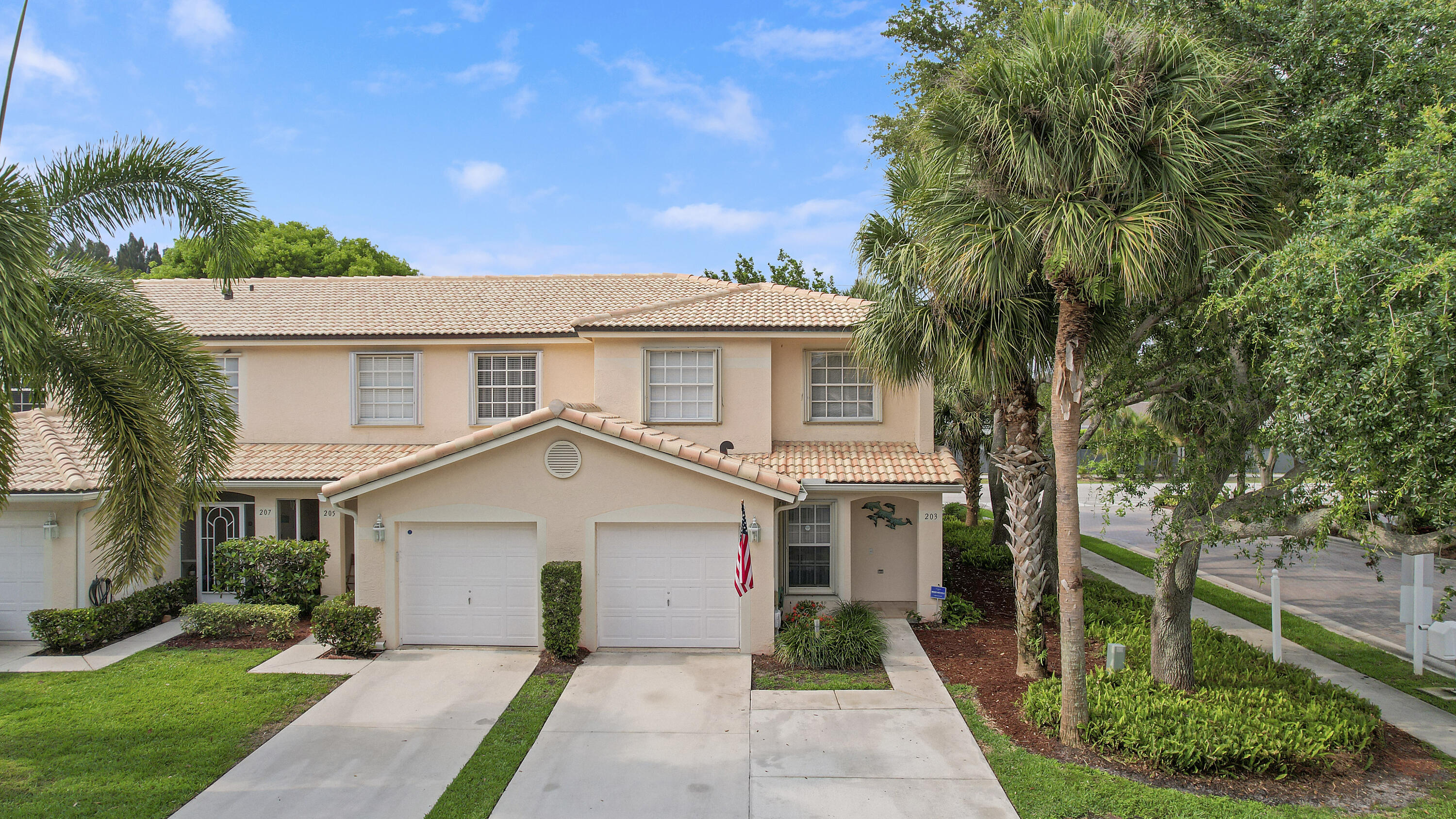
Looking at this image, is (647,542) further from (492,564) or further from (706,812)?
(706,812)

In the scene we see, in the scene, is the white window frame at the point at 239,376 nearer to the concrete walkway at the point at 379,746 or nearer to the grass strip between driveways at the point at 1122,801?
the concrete walkway at the point at 379,746

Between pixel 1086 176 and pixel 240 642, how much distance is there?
15130 mm

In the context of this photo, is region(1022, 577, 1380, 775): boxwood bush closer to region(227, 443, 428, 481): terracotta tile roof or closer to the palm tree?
the palm tree

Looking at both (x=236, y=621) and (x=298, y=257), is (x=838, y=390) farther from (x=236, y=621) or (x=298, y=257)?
(x=298, y=257)

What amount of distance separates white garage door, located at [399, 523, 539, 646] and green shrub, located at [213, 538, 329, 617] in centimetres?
290

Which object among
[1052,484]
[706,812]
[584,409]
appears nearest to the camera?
[706,812]

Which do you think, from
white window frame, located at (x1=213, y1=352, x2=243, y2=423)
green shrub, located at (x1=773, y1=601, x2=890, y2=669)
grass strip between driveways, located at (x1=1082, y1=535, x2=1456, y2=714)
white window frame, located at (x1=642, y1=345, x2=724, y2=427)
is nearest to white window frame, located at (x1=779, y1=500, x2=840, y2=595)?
green shrub, located at (x1=773, y1=601, x2=890, y2=669)

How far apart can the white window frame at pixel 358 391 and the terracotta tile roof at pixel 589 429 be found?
4256mm

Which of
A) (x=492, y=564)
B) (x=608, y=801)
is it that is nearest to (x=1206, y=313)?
(x=608, y=801)

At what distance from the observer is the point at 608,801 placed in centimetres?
805

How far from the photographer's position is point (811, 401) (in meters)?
16.6

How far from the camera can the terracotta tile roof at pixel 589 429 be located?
12516mm

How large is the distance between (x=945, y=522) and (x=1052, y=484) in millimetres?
10648

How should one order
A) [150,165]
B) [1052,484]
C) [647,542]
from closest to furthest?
[150,165]
[647,542]
[1052,484]
